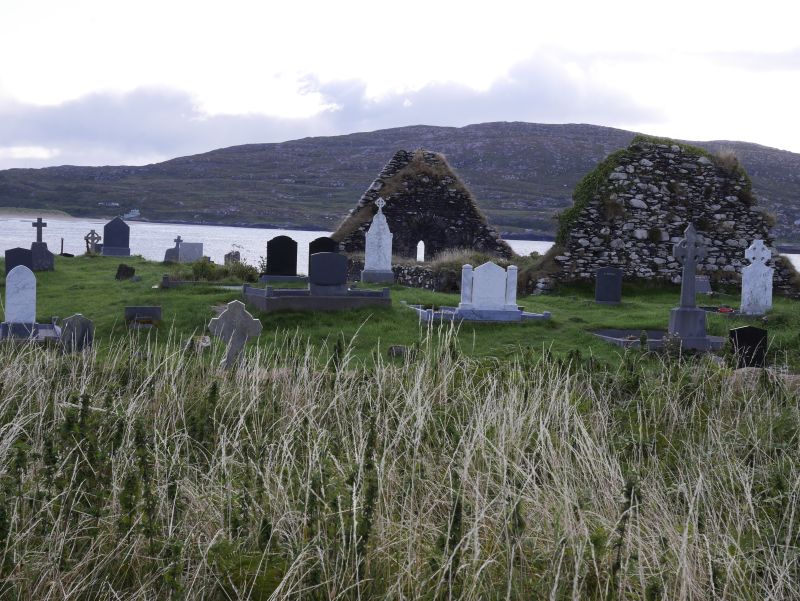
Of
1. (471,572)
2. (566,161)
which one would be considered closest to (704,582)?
(471,572)

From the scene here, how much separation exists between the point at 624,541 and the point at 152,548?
7.03ft

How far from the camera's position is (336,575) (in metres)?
3.75

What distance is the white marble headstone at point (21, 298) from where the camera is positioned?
12938mm

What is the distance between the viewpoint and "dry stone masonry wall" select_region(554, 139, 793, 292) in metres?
21.3

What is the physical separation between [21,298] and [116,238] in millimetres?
16580

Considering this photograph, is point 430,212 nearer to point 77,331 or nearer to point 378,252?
point 378,252

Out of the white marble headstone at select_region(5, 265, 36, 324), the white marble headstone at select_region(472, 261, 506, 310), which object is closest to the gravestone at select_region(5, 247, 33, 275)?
the white marble headstone at select_region(5, 265, 36, 324)

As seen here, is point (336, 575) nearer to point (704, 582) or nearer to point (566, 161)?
point (704, 582)

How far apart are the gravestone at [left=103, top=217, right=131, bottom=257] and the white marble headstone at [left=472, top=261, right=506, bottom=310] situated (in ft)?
56.7

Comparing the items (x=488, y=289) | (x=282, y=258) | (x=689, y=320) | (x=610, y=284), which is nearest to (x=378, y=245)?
(x=282, y=258)

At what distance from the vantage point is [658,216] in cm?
2184

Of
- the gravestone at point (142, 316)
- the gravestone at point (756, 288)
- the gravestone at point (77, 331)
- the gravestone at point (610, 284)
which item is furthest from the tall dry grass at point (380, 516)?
the gravestone at point (610, 284)

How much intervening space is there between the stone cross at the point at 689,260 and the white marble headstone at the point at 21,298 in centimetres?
967

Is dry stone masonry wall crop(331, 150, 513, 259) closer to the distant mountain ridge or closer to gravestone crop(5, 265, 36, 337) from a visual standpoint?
gravestone crop(5, 265, 36, 337)
